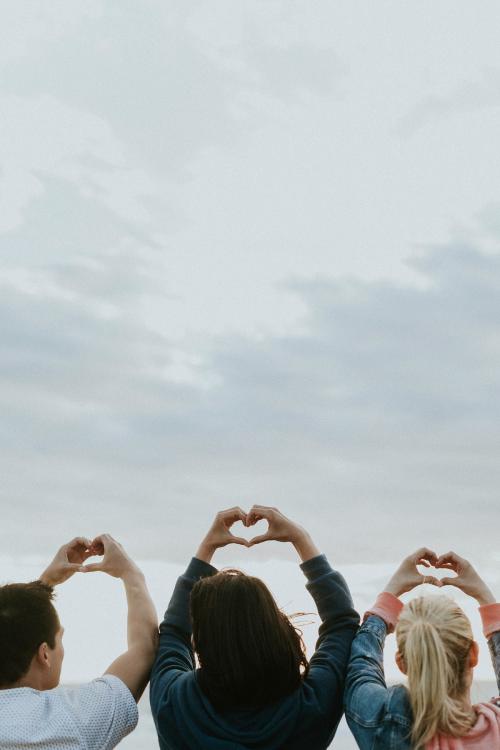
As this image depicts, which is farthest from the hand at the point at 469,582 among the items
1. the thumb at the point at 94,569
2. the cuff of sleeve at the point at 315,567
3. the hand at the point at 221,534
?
the thumb at the point at 94,569

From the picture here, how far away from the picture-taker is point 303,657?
3570 millimetres

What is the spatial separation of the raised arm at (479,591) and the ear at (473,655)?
422 mm

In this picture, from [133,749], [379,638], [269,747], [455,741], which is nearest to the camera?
[455,741]

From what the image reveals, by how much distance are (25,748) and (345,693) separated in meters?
1.31

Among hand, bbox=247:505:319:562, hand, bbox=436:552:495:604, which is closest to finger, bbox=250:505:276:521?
hand, bbox=247:505:319:562

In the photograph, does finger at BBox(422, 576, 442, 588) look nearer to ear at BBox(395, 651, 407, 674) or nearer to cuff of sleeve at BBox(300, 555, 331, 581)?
cuff of sleeve at BBox(300, 555, 331, 581)

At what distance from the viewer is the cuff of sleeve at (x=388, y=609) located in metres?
3.78

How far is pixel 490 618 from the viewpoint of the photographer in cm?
382

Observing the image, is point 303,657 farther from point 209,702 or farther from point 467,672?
point 467,672

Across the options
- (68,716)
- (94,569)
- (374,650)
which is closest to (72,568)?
(94,569)

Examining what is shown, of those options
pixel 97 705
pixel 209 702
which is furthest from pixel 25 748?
pixel 209 702

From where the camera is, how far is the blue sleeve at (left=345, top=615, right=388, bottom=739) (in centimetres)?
334

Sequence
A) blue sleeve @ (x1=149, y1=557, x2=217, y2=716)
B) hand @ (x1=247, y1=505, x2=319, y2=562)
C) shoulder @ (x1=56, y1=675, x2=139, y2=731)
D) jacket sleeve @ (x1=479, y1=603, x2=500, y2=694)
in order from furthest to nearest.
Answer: hand @ (x1=247, y1=505, x2=319, y2=562), jacket sleeve @ (x1=479, y1=603, x2=500, y2=694), blue sleeve @ (x1=149, y1=557, x2=217, y2=716), shoulder @ (x1=56, y1=675, x2=139, y2=731)

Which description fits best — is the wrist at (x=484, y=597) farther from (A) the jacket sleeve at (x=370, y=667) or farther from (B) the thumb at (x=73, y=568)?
(B) the thumb at (x=73, y=568)
